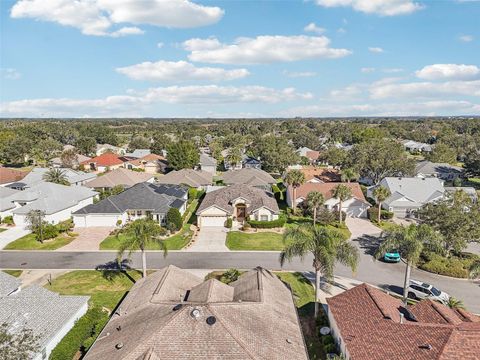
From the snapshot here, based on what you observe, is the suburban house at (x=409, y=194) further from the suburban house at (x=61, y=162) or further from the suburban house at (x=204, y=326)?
the suburban house at (x=61, y=162)

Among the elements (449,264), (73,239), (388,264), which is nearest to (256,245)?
(388,264)

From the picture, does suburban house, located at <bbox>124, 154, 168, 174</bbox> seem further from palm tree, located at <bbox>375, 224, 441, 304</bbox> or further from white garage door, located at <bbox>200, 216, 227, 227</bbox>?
palm tree, located at <bbox>375, 224, 441, 304</bbox>

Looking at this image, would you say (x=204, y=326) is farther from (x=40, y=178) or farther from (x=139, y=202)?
(x=40, y=178)

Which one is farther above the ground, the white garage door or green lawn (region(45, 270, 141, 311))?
the white garage door

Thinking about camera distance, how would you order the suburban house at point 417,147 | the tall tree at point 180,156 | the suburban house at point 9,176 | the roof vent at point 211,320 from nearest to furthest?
1. the roof vent at point 211,320
2. the suburban house at point 9,176
3. the tall tree at point 180,156
4. the suburban house at point 417,147

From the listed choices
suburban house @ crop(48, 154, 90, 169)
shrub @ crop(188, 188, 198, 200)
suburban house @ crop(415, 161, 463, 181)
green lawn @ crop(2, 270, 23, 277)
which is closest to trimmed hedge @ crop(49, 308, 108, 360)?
green lawn @ crop(2, 270, 23, 277)

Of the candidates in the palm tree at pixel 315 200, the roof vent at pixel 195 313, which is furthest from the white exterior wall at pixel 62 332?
the palm tree at pixel 315 200
